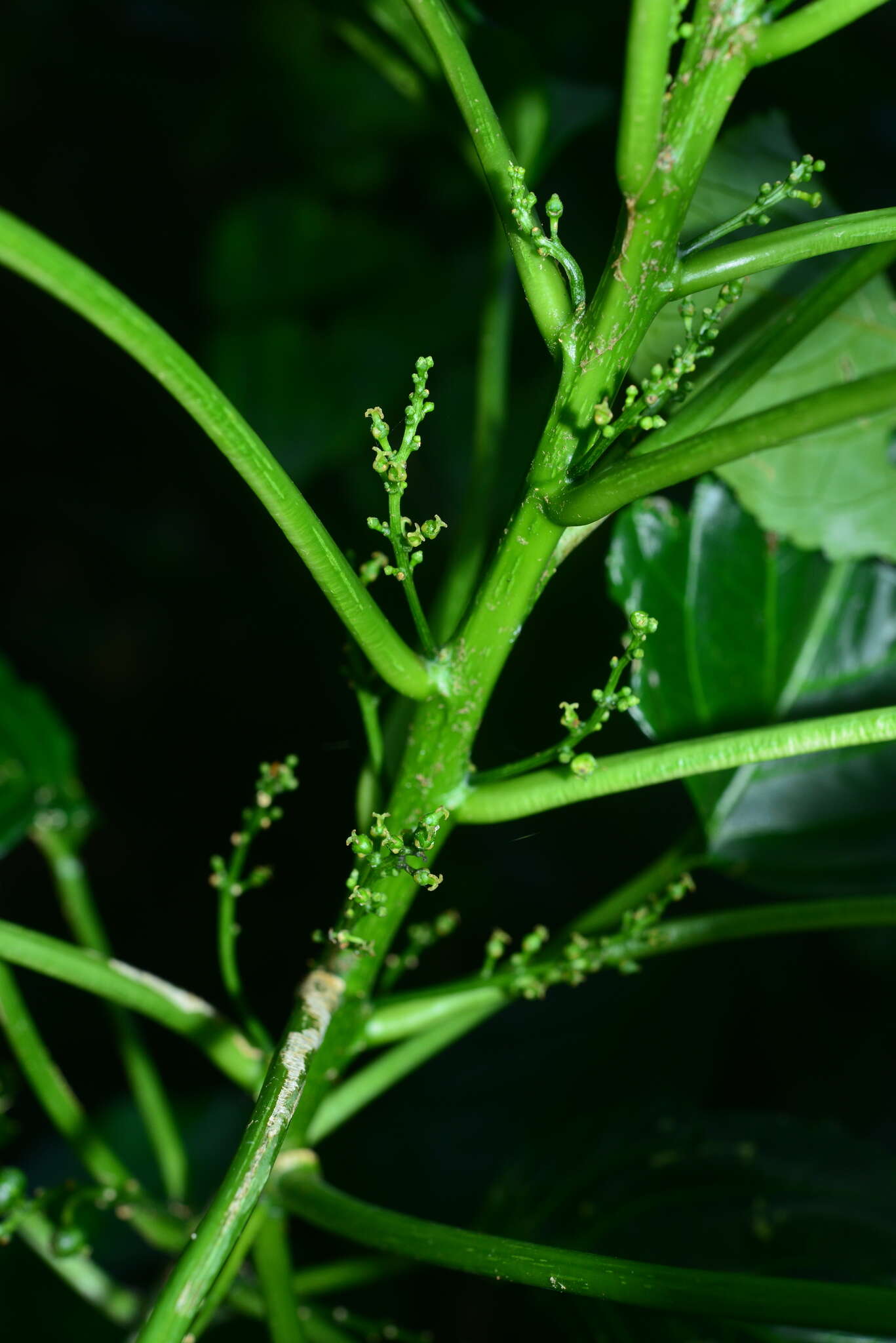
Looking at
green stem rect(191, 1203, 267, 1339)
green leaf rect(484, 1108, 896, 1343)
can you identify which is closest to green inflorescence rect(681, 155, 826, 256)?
green stem rect(191, 1203, 267, 1339)

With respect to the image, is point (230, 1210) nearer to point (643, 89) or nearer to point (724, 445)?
point (724, 445)

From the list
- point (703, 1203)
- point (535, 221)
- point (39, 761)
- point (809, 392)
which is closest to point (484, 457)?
point (809, 392)

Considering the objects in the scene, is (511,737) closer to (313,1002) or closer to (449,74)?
(313,1002)

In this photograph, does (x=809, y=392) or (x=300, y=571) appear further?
(x=300, y=571)

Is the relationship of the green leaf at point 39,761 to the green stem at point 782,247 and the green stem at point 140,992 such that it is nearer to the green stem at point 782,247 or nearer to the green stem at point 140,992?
the green stem at point 140,992

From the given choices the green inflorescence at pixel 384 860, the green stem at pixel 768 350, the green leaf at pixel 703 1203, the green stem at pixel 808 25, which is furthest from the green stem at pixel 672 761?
the green leaf at pixel 703 1203

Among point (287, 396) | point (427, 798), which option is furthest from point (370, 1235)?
point (287, 396)
